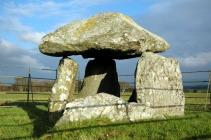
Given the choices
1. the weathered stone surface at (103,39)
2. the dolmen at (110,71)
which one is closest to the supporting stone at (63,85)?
the dolmen at (110,71)

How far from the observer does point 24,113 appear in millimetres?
16969

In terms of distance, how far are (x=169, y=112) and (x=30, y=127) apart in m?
4.49

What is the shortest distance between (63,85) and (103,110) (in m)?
4.40

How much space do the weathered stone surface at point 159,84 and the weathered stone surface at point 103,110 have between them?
715 mm

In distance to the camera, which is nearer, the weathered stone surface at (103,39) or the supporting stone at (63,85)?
the weathered stone surface at (103,39)

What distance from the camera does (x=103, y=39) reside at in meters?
15.3

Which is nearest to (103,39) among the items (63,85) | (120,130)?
(63,85)

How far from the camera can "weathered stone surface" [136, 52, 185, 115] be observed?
14.2m

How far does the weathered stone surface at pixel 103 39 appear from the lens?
1526cm

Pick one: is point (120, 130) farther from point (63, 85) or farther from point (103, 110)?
point (63, 85)

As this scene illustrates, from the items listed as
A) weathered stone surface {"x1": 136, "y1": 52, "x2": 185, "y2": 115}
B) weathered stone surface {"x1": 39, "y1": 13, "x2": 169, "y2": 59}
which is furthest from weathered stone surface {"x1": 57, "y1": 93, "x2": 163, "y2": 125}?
weathered stone surface {"x1": 39, "y1": 13, "x2": 169, "y2": 59}

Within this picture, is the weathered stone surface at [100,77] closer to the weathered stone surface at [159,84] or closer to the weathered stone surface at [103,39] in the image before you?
the weathered stone surface at [103,39]

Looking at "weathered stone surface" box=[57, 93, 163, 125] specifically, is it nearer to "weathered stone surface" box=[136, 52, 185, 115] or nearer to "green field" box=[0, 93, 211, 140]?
"green field" box=[0, 93, 211, 140]

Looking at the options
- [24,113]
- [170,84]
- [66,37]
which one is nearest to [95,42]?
[66,37]
